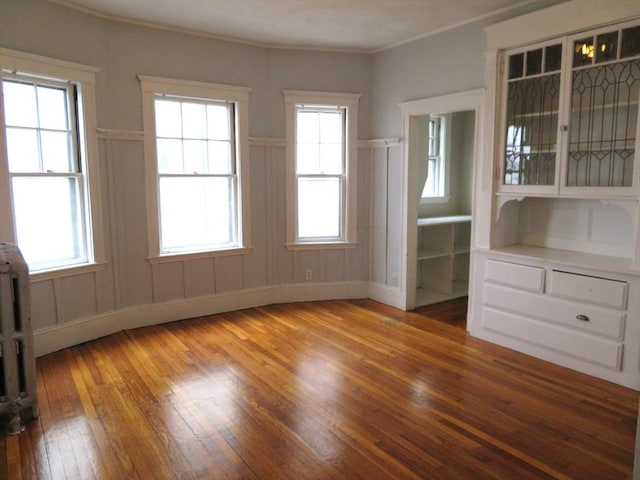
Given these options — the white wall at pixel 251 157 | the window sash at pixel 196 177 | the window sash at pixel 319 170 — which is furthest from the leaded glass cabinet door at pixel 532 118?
the window sash at pixel 196 177

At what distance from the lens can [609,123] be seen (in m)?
3.25

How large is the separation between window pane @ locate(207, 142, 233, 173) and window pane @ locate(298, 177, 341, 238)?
822mm

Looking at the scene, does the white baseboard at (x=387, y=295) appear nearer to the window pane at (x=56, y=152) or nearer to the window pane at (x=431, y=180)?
the window pane at (x=431, y=180)

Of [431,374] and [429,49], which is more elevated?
[429,49]

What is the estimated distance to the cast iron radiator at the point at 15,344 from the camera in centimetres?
256

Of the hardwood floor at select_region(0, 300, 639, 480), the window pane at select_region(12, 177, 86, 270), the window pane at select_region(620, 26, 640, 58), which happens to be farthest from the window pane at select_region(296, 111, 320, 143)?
the window pane at select_region(620, 26, 640, 58)

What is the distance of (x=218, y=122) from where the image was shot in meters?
4.70

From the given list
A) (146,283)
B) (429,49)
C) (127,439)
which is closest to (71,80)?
(146,283)

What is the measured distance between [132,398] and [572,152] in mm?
3570

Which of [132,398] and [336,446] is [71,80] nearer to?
[132,398]

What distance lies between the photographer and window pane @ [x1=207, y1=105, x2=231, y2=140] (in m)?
4.64

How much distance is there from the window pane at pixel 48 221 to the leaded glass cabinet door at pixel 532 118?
12.1 feet

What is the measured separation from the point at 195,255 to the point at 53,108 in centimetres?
179

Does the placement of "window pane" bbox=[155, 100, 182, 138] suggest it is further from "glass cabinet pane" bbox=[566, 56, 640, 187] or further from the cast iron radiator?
"glass cabinet pane" bbox=[566, 56, 640, 187]
